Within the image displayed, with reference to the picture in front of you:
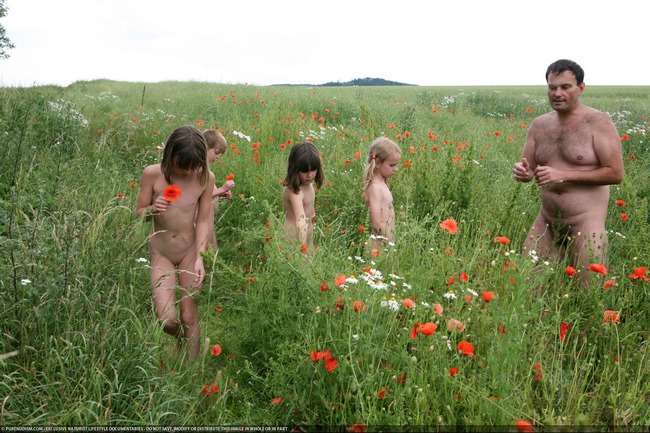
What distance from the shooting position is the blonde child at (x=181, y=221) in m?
3.45

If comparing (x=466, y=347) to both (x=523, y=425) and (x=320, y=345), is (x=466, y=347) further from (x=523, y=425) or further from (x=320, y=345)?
(x=320, y=345)

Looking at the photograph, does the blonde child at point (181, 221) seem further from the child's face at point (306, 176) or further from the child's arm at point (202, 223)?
the child's face at point (306, 176)

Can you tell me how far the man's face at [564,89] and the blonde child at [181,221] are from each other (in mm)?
2744

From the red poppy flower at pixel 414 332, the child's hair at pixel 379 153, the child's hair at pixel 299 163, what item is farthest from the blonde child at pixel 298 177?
the red poppy flower at pixel 414 332

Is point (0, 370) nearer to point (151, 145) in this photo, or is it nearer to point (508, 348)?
point (508, 348)

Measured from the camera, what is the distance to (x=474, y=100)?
1881 cm

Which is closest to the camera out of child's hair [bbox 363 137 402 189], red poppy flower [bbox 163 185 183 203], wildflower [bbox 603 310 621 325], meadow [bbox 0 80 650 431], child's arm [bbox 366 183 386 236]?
meadow [bbox 0 80 650 431]

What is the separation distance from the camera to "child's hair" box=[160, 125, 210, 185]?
3455mm

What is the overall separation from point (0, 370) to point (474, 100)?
18561 millimetres

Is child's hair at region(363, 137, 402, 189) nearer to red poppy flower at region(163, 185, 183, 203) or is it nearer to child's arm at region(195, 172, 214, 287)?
child's arm at region(195, 172, 214, 287)

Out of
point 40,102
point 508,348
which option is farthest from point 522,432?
point 40,102

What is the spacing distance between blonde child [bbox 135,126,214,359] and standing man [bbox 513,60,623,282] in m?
2.44

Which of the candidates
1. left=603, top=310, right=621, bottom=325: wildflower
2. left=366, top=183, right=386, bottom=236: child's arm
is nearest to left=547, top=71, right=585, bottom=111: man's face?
left=366, top=183, right=386, bottom=236: child's arm

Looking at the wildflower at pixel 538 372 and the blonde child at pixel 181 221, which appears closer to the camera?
the wildflower at pixel 538 372
